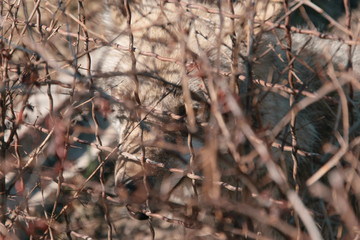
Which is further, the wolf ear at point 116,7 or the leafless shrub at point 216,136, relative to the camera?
the wolf ear at point 116,7

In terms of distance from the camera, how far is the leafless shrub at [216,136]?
186cm

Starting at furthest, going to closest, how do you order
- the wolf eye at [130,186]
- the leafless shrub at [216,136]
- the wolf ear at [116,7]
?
A: the wolf ear at [116,7] < the wolf eye at [130,186] < the leafless shrub at [216,136]

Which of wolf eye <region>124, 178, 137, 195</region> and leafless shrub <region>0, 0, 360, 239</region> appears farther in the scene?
wolf eye <region>124, 178, 137, 195</region>

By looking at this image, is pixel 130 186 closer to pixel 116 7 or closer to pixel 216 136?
pixel 216 136

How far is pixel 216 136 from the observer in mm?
1831

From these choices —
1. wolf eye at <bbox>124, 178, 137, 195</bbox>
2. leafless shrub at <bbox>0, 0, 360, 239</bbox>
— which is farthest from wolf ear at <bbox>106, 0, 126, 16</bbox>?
wolf eye at <bbox>124, 178, 137, 195</bbox>

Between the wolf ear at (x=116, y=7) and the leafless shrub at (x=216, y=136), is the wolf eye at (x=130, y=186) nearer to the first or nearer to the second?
the leafless shrub at (x=216, y=136)

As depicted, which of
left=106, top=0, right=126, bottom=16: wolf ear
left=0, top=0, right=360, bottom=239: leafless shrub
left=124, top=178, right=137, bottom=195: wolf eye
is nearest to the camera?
left=0, top=0, right=360, bottom=239: leafless shrub

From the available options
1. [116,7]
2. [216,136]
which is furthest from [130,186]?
[116,7]

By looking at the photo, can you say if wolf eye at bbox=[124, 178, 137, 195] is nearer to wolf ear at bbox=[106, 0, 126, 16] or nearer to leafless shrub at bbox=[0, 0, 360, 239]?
leafless shrub at bbox=[0, 0, 360, 239]

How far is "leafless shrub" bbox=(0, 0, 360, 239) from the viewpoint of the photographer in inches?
73.1

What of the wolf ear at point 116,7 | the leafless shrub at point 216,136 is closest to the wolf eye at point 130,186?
the leafless shrub at point 216,136

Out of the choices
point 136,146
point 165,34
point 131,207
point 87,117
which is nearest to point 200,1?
point 165,34

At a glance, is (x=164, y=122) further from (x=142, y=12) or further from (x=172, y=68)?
(x=142, y=12)
